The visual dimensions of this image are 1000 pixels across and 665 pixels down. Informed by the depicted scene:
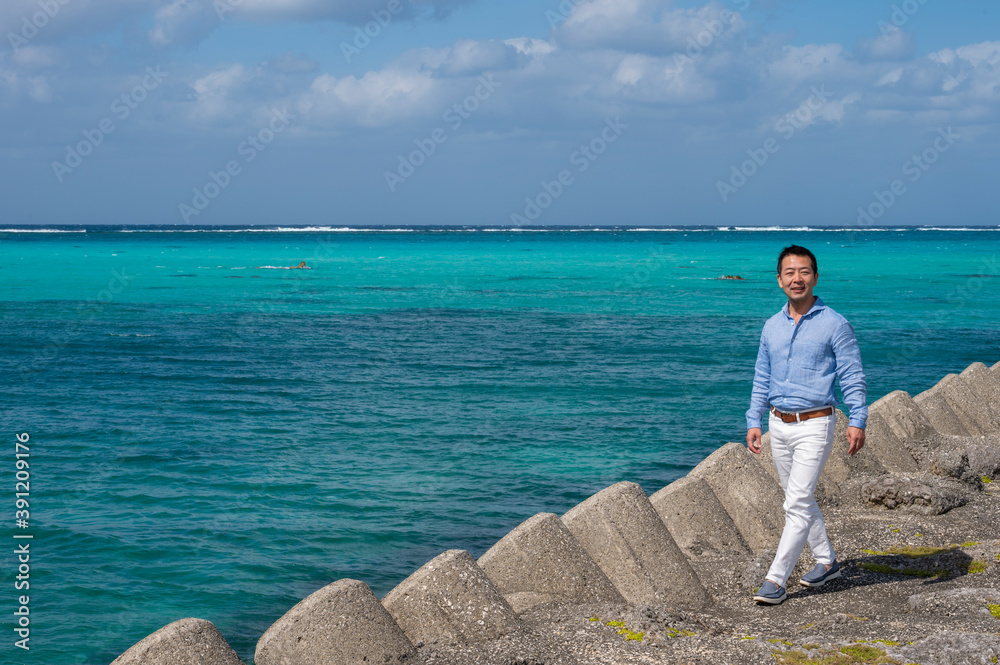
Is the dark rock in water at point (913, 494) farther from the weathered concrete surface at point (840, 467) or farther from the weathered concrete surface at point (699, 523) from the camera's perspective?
the weathered concrete surface at point (699, 523)

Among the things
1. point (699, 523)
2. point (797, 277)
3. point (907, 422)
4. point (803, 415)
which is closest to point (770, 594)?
point (699, 523)

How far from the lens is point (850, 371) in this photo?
536 centimetres

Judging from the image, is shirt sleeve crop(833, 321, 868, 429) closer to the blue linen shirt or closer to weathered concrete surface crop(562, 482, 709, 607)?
the blue linen shirt

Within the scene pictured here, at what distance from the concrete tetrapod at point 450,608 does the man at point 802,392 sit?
1.78 metres

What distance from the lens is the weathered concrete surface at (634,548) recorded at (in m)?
5.72

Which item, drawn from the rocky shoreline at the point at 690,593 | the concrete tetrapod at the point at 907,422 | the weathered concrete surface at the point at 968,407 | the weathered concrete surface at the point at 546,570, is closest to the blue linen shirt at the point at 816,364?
the rocky shoreline at the point at 690,593

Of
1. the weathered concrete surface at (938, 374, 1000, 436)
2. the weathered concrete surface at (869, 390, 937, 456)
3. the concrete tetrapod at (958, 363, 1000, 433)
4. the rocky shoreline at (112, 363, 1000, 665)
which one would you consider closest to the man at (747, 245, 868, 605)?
the rocky shoreline at (112, 363, 1000, 665)

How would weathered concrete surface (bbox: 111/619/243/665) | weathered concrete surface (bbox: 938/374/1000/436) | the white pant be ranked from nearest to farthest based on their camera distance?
1. weathered concrete surface (bbox: 111/619/243/665)
2. the white pant
3. weathered concrete surface (bbox: 938/374/1000/436)

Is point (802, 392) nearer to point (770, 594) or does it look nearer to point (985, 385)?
point (770, 594)

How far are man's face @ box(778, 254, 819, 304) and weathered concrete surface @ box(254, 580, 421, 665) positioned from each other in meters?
3.05

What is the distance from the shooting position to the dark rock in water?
23.8ft

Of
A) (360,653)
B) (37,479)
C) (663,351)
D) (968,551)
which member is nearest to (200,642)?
(360,653)

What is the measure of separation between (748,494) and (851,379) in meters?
1.83

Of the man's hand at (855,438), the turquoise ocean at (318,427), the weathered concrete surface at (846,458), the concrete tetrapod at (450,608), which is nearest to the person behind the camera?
the concrete tetrapod at (450,608)
